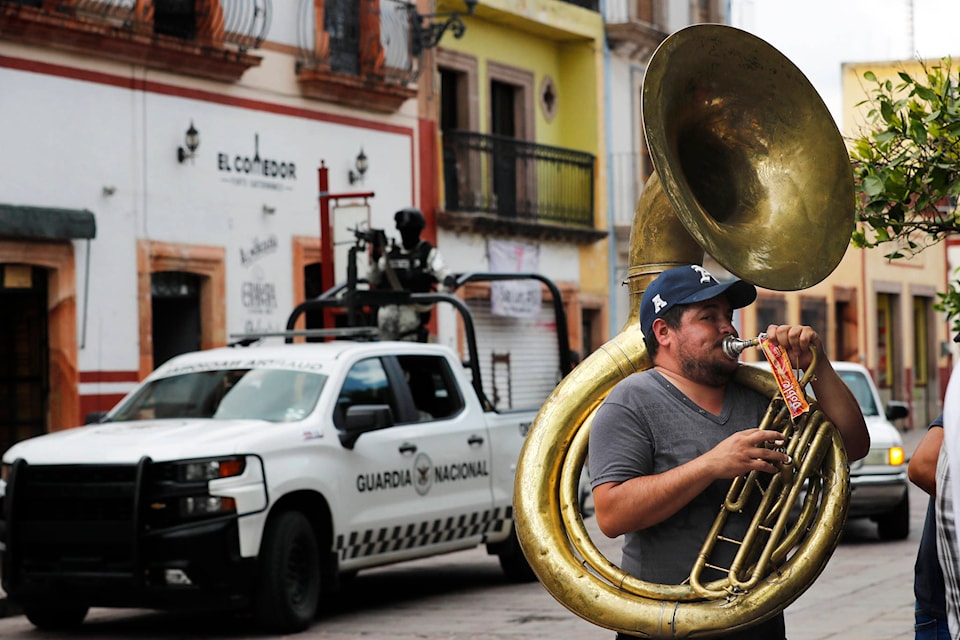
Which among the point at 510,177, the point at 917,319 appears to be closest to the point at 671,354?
the point at 510,177

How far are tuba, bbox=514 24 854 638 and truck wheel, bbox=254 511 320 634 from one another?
16.7 ft

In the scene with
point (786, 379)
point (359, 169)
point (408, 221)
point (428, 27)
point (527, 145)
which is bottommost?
point (786, 379)

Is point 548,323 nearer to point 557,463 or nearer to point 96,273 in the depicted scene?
point 96,273

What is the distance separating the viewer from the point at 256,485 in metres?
10.1

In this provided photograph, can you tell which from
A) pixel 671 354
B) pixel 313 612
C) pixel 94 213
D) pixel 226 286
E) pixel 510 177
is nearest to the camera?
pixel 671 354

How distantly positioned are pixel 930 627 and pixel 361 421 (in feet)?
19.7

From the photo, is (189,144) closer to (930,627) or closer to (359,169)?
(359,169)

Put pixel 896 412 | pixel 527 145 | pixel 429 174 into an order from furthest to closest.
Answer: pixel 527 145 → pixel 429 174 → pixel 896 412

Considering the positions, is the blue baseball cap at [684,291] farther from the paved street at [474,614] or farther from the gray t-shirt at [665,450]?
the paved street at [474,614]

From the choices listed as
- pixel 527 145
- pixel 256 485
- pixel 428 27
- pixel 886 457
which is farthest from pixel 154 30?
pixel 256 485

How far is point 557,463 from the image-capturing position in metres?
5.16

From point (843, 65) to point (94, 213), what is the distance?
29.4 m

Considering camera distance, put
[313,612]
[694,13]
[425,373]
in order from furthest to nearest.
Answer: [694,13] → [425,373] → [313,612]

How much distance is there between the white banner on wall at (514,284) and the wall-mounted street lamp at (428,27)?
3.24 meters
